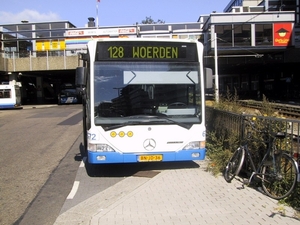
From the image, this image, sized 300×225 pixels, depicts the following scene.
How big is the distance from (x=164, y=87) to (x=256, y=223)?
333 centimetres

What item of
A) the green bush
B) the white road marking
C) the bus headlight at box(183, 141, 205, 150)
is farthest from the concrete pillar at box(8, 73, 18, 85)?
the bus headlight at box(183, 141, 205, 150)

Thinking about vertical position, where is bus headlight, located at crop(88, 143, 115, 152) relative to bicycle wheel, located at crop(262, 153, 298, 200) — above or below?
above

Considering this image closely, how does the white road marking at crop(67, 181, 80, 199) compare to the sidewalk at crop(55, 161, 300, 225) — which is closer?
the sidewalk at crop(55, 161, 300, 225)

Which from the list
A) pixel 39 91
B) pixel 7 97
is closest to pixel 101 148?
pixel 7 97

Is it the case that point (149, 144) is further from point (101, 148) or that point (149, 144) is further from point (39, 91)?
point (39, 91)

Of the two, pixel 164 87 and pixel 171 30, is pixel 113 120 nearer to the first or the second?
pixel 164 87

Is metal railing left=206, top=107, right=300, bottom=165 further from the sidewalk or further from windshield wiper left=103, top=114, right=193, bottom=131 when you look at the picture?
windshield wiper left=103, top=114, right=193, bottom=131

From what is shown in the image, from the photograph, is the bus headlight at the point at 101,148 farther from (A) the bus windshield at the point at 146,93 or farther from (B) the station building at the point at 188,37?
(B) the station building at the point at 188,37

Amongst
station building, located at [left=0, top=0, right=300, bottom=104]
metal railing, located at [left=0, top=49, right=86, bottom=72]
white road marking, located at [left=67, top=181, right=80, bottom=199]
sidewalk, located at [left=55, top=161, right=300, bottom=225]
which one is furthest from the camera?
metal railing, located at [left=0, top=49, right=86, bottom=72]

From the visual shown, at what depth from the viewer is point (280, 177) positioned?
4875 mm

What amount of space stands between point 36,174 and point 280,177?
517 centimetres

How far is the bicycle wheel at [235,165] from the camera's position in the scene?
5828 mm

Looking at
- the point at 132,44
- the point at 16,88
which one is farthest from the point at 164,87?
the point at 16,88

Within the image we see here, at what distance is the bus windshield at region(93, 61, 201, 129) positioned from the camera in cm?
639
